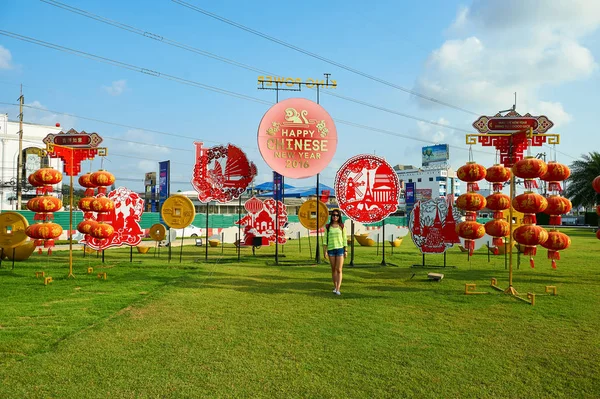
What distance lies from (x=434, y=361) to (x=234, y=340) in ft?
7.85

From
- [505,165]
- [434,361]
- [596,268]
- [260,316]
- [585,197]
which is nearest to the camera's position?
[434,361]

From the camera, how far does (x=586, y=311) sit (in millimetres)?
7145

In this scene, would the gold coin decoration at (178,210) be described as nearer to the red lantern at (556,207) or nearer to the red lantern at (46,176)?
the red lantern at (46,176)

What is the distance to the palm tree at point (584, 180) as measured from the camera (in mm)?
40750

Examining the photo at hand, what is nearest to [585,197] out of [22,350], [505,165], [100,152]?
[505,165]

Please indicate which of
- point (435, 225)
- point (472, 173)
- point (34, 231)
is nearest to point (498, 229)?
point (472, 173)

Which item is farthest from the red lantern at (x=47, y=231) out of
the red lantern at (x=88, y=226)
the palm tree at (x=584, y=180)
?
the palm tree at (x=584, y=180)

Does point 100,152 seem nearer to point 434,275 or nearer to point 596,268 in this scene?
point 434,275

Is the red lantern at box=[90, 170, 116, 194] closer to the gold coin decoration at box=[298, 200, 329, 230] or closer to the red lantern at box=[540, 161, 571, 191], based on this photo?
the gold coin decoration at box=[298, 200, 329, 230]

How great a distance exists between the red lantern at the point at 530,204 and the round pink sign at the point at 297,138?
17.4ft

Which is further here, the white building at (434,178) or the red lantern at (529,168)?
the white building at (434,178)

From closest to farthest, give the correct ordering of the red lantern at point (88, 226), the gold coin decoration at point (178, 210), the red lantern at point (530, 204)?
the red lantern at point (530, 204), the red lantern at point (88, 226), the gold coin decoration at point (178, 210)

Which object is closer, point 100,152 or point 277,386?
point 277,386

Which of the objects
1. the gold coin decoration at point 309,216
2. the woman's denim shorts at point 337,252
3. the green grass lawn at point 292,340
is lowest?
the green grass lawn at point 292,340
